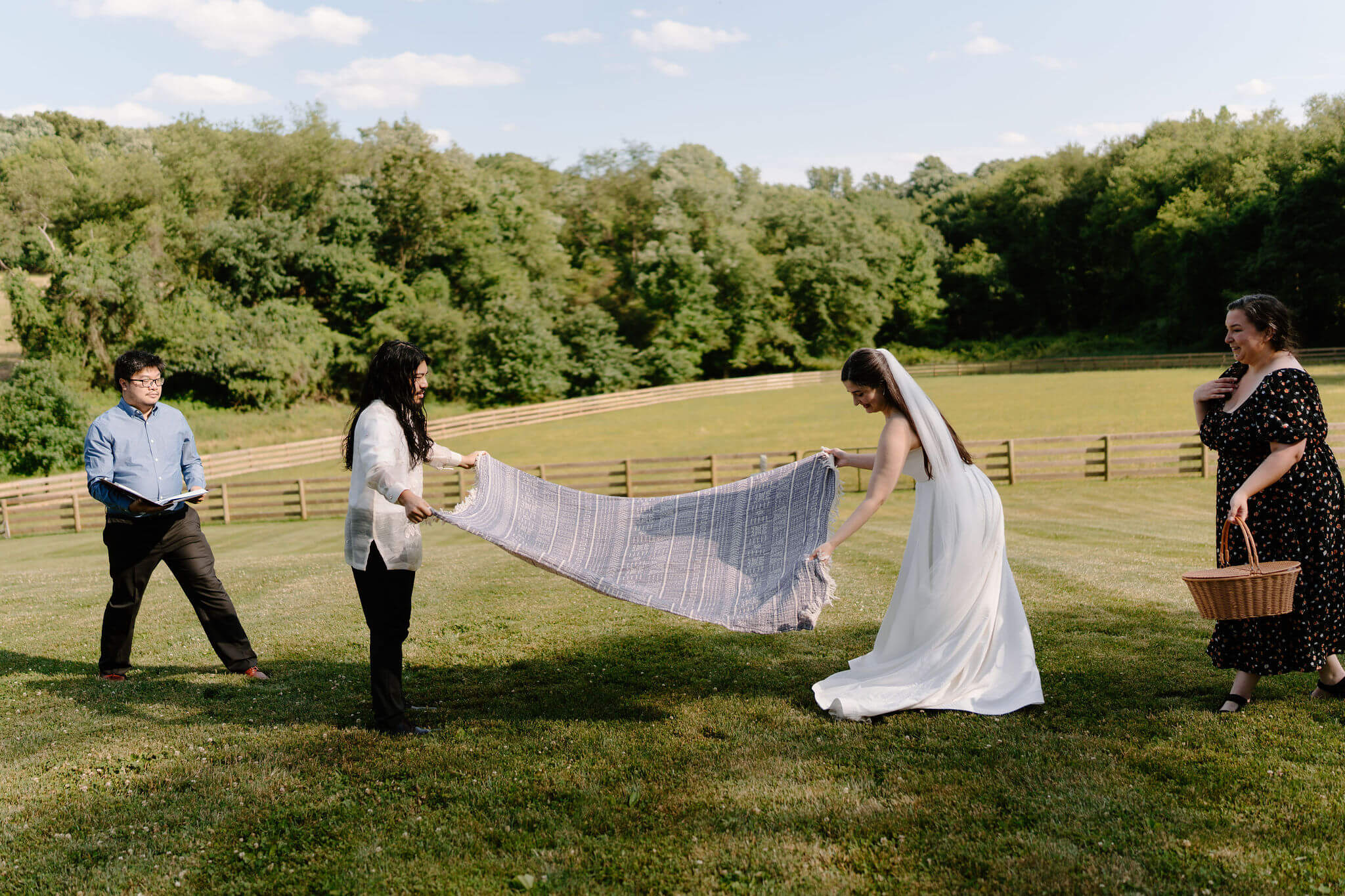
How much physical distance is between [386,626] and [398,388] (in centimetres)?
131

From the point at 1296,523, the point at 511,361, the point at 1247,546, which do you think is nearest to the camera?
the point at 1247,546

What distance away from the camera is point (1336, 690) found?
512 centimetres

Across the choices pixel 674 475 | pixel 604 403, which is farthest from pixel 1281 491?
pixel 604 403

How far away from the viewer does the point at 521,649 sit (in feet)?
23.3

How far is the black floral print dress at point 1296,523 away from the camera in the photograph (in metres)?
4.81

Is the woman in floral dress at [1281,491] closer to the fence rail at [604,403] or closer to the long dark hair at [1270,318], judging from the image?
the long dark hair at [1270,318]

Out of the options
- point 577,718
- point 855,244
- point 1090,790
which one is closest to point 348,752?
point 577,718

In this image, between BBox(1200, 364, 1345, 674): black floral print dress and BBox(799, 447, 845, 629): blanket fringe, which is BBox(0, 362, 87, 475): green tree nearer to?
BBox(799, 447, 845, 629): blanket fringe

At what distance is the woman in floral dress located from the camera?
4785 mm

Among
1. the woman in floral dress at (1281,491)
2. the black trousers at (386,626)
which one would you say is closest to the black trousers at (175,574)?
the black trousers at (386,626)

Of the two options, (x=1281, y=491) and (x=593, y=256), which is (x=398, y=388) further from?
(x=593, y=256)

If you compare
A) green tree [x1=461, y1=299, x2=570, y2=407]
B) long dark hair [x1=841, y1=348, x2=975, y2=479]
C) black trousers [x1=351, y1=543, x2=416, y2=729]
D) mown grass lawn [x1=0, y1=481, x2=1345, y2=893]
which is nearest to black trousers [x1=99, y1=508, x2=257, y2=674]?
mown grass lawn [x1=0, y1=481, x2=1345, y2=893]

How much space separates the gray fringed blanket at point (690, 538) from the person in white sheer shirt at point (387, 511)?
0.29 metres

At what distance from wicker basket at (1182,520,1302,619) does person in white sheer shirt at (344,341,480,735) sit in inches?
155
